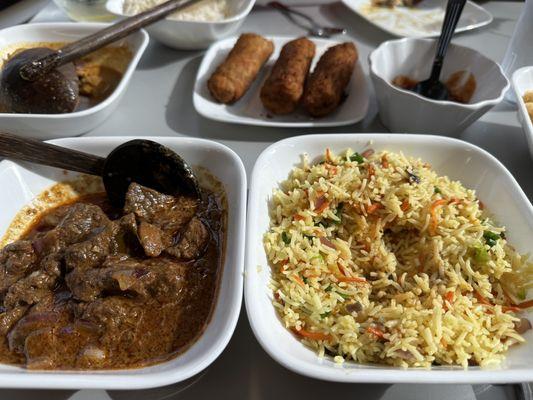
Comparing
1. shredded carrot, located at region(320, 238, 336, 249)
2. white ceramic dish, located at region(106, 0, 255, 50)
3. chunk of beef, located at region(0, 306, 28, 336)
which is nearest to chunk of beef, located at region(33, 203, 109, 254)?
chunk of beef, located at region(0, 306, 28, 336)

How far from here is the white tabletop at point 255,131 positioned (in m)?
1.40

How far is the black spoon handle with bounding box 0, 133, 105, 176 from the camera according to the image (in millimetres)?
1736

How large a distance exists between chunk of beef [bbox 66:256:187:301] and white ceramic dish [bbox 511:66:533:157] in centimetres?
185

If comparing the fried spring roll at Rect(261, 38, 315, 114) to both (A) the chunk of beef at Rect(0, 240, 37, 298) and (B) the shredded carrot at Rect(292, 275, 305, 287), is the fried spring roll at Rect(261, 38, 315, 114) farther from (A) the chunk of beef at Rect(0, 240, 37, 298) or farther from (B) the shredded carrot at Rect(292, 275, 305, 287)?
(A) the chunk of beef at Rect(0, 240, 37, 298)

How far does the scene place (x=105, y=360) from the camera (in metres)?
1.32

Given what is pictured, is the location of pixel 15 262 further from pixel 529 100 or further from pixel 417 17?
pixel 417 17

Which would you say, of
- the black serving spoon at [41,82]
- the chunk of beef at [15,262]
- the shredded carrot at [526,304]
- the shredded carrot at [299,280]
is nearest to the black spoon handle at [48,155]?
the chunk of beef at [15,262]

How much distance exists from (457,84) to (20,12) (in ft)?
11.3

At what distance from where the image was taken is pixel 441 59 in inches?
96.7

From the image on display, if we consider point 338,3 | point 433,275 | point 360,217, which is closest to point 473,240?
point 433,275

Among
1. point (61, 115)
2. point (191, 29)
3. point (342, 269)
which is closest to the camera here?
point (342, 269)

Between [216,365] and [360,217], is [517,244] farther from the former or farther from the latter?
[216,365]

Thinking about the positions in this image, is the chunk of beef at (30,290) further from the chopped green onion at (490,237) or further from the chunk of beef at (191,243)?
the chopped green onion at (490,237)

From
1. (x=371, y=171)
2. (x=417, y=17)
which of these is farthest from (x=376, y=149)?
(x=417, y=17)
